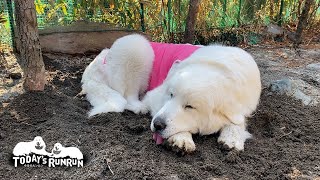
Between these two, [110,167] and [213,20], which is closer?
[110,167]

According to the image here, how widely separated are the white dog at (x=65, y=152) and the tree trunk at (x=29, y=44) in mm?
1207

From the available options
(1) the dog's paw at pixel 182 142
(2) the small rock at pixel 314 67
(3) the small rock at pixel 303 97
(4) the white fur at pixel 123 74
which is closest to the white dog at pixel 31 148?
(1) the dog's paw at pixel 182 142

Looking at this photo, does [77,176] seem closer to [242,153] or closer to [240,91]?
[242,153]

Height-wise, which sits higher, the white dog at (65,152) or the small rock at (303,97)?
the white dog at (65,152)

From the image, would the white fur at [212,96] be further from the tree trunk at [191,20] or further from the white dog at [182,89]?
the tree trunk at [191,20]

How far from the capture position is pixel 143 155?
110 inches

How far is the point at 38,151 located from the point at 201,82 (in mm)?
1310

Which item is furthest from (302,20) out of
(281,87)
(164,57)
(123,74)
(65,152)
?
(65,152)

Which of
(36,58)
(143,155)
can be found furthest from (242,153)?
(36,58)

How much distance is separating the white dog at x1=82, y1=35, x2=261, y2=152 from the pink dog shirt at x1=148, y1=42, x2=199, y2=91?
0.01 m

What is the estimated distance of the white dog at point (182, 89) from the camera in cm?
290

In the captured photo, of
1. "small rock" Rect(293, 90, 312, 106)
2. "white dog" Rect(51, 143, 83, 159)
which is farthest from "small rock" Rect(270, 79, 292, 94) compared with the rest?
"white dog" Rect(51, 143, 83, 159)

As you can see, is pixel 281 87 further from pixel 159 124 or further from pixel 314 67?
pixel 159 124

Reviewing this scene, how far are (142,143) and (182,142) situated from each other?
0.33 meters
